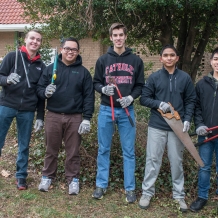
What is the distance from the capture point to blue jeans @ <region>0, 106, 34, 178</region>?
13.7 ft

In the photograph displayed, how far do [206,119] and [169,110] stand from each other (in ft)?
1.65

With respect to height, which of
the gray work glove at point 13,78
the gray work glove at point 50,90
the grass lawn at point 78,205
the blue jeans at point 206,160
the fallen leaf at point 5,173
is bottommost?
the fallen leaf at point 5,173

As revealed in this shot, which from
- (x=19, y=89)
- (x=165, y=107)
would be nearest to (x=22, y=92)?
(x=19, y=89)

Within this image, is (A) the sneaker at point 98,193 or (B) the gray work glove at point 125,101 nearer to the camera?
(B) the gray work glove at point 125,101

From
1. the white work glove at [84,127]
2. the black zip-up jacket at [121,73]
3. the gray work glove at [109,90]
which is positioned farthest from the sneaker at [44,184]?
the gray work glove at [109,90]

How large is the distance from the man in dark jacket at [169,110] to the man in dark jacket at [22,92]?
56.5 inches

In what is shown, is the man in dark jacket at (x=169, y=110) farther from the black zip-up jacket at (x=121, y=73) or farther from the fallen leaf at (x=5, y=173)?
the fallen leaf at (x=5, y=173)

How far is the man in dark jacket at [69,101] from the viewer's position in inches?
165

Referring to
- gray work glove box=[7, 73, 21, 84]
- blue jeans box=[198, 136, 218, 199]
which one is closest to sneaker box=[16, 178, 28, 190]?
gray work glove box=[7, 73, 21, 84]

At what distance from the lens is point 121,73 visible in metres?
4.11

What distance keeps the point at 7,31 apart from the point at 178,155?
11770mm

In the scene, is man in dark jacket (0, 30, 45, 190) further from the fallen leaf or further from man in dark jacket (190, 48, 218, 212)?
man in dark jacket (190, 48, 218, 212)

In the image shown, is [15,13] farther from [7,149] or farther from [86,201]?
[86,201]

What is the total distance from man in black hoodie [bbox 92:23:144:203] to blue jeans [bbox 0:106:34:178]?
98cm
